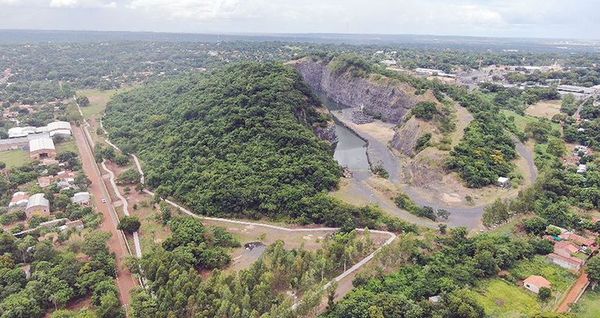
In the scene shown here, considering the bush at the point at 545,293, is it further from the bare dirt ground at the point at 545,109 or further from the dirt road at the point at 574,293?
the bare dirt ground at the point at 545,109

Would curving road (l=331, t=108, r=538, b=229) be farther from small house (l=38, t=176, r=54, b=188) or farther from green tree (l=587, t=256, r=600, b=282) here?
small house (l=38, t=176, r=54, b=188)

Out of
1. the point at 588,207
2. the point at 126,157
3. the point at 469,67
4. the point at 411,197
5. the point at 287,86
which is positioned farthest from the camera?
the point at 469,67

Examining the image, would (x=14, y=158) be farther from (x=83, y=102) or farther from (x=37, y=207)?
(x=83, y=102)

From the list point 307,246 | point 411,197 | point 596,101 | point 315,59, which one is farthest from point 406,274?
point 315,59

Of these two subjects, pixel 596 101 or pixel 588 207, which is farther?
pixel 596 101

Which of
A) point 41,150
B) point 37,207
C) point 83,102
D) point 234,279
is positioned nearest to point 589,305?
point 234,279

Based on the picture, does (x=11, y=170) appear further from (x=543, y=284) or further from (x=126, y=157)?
(x=543, y=284)

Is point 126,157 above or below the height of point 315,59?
below

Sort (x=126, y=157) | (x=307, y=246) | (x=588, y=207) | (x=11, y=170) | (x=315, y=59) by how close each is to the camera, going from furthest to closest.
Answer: (x=315, y=59) < (x=126, y=157) < (x=11, y=170) < (x=588, y=207) < (x=307, y=246)
